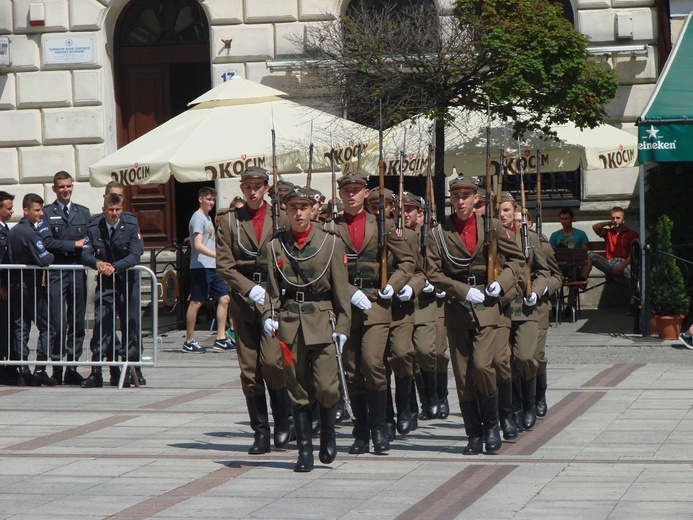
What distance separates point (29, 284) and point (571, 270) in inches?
292

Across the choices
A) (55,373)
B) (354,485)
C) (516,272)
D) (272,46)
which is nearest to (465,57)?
(272,46)

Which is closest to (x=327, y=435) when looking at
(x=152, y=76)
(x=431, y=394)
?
(x=431, y=394)

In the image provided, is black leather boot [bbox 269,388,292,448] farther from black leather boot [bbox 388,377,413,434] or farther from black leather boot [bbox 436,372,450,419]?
black leather boot [bbox 436,372,450,419]

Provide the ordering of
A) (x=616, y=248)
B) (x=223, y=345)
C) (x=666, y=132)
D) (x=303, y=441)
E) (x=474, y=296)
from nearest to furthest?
(x=303, y=441) < (x=474, y=296) < (x=666, y=132) < (x=223, y=345) < (x=616, y=248)

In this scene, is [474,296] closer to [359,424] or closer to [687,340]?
[359,424]

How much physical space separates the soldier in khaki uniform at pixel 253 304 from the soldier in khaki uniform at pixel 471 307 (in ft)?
3.80

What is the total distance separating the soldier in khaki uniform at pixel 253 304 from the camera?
9.36 metres

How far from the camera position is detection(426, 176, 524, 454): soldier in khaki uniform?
9148mm

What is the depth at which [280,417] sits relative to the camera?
9625 mm

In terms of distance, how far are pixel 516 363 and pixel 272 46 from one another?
10534 millimetres

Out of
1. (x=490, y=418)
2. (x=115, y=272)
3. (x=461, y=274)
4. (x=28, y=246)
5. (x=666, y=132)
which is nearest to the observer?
(x=490, y=418)

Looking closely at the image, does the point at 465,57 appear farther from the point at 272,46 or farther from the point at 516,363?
the point at 516,363

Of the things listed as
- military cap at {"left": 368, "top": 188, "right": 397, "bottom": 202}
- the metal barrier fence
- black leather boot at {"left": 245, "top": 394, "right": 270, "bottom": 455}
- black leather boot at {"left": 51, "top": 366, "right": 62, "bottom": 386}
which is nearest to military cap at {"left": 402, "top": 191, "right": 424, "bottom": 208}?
military cap at {"left": 368, "top": 188, "right": 397, "bottom": 202}

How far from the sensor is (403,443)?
977cm
